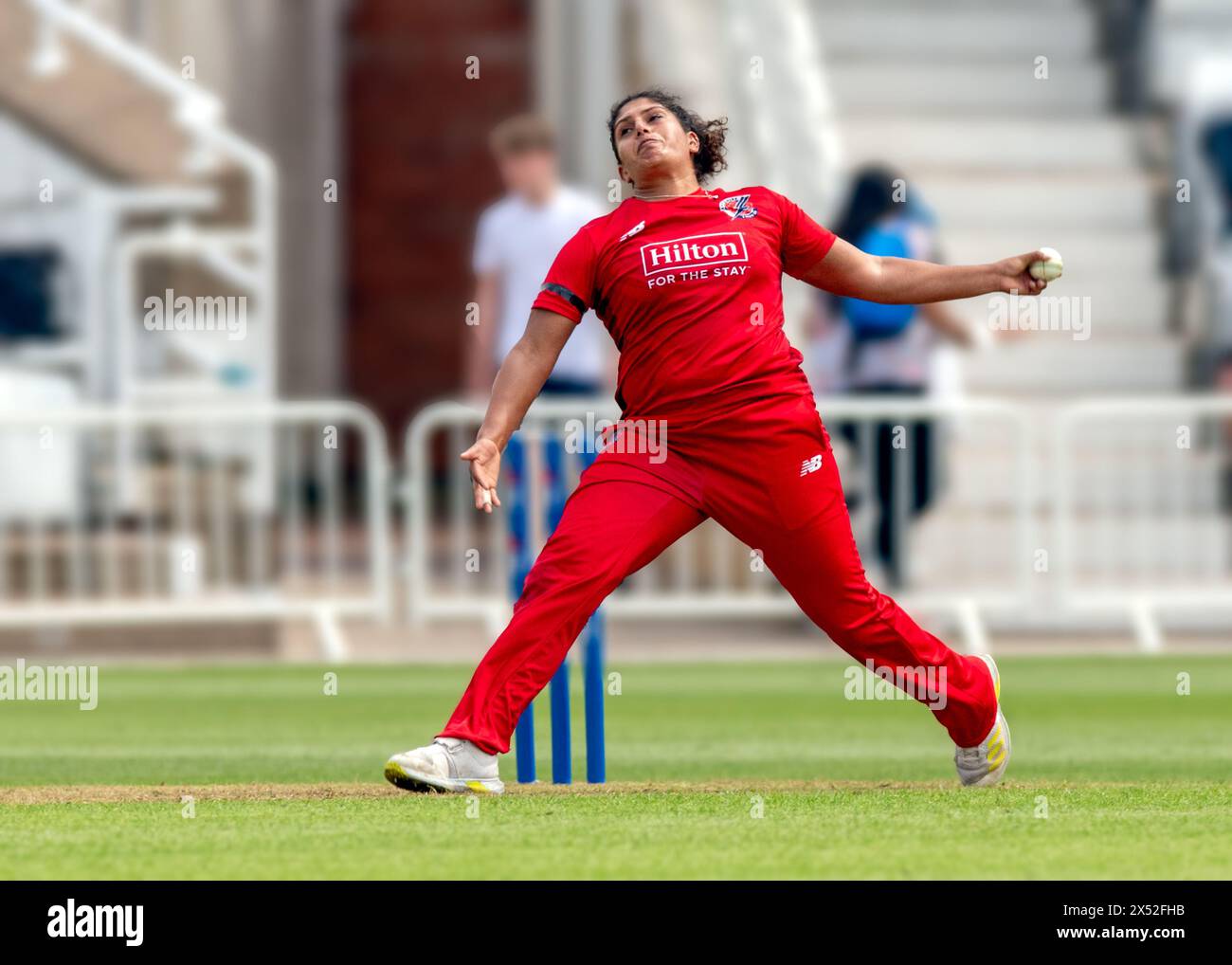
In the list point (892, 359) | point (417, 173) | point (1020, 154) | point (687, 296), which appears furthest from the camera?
point (417, 173)

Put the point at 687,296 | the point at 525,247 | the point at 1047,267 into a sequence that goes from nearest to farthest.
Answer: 1. the point at 687,296
2. the point at 1047,267
3. the point at 525,247

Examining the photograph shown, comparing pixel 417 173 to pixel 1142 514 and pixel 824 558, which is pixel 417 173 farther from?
pixel 824 558

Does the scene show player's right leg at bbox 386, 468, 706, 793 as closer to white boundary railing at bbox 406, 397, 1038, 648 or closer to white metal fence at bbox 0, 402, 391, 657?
white boundary railing at bbox 406, 397, 1038, 648

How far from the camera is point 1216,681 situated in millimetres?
10891

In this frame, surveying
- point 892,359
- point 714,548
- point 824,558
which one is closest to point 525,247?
Answer: point 892,359

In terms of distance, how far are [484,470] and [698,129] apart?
112 cm

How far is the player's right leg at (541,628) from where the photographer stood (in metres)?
6.50

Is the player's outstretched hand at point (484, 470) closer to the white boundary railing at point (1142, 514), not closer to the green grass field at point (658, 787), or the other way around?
the green grass field at point (658, 787)

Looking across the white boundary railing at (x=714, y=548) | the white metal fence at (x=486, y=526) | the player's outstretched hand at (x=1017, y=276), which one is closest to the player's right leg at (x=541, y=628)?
the player's outstretched hand at (x=1017, y=276)

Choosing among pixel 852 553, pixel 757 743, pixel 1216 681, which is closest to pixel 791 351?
pixel 852 553

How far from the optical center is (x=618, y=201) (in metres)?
15.4

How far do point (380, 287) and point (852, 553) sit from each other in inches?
703

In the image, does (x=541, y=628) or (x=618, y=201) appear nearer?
(x=541, y=628)

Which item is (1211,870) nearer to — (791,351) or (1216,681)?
(791,351)
